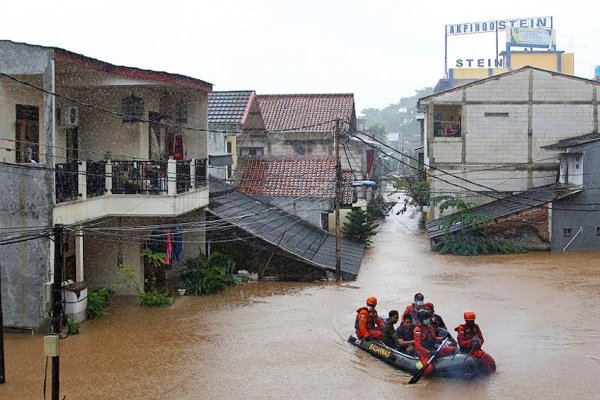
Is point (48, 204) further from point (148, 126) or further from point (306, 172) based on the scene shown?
point (306, 172)

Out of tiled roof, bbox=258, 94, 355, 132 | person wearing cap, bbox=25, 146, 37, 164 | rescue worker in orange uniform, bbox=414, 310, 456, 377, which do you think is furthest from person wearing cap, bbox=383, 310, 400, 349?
tiled roof, bbox=258, 94, 355, 132

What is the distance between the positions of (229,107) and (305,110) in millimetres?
7132

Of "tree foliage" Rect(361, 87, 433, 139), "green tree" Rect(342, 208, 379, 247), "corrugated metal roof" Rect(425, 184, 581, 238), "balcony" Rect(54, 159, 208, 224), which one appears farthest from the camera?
"tree foliage" Rect(361, 87, 433, 139)

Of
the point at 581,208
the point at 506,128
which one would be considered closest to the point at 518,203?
the point at 581,208

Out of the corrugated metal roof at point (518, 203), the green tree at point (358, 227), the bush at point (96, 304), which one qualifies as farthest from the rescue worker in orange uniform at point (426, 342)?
the green tree at point (358, 227)

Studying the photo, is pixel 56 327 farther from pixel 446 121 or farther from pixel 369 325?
pixel 446 121

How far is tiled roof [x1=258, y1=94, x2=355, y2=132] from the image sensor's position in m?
38.8

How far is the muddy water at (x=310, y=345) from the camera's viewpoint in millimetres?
13772

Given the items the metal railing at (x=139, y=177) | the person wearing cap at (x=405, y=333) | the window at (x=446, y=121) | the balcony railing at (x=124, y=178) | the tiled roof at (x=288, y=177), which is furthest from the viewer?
the window at (x=446, y=121)

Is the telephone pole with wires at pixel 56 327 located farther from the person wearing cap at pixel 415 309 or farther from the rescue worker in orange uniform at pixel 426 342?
the person wearing cap at pixel 415 309

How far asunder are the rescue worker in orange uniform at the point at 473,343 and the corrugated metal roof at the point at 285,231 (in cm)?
949

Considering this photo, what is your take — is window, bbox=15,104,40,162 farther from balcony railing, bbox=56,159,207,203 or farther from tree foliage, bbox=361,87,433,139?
tree foliage, bbox=361,87,433,139

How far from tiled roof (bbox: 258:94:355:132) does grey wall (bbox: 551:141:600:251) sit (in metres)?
12.5

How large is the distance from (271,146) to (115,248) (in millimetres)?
18274
